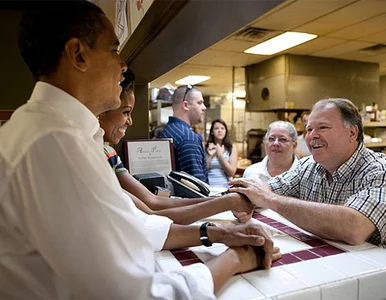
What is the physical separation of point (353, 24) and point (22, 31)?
3.34m

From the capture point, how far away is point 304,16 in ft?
9.76

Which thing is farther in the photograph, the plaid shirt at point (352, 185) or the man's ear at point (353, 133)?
A: the man's ear at point (353, 133)

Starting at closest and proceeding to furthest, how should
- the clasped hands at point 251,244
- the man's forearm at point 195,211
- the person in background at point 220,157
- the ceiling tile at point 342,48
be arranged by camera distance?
the clasped hands at point 251,244 → the man's forearm at point 195,211 → the person in background at point 220,157 → the ceiling tile at point 342,48

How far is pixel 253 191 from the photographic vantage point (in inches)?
55.0

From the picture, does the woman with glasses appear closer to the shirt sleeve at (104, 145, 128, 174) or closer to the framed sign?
the framed sign

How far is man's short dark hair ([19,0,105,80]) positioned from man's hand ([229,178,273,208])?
91 centimetres

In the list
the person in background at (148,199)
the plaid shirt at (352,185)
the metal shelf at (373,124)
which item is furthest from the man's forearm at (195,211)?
the metal shelf at (373,124)

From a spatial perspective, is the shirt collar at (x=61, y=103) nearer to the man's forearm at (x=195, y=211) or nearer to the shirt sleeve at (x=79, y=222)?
the shirt sleeve at (x=79, y=222)

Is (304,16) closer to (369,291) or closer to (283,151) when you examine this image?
(283,151)

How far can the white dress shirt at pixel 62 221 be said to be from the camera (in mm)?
567

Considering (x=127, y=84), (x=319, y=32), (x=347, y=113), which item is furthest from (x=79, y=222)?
(x=319, y=32)

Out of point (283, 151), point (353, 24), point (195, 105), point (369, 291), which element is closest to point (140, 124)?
point (195, 105)

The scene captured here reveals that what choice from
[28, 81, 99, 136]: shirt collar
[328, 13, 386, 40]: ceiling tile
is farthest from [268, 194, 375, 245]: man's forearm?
[328, 13, 386, 40]: ceiling tile

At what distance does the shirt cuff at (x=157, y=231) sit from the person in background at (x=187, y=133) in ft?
3.75
